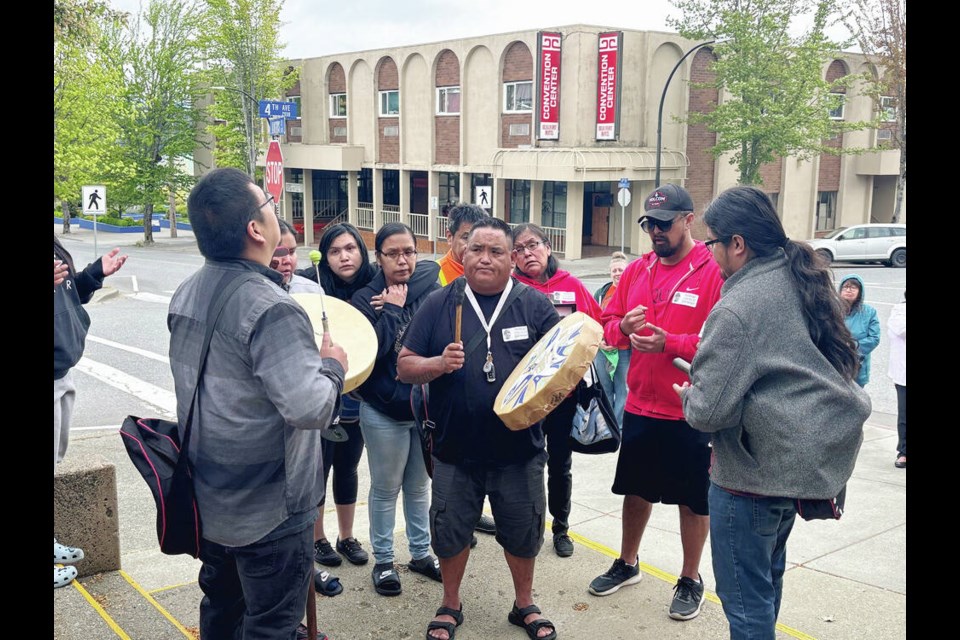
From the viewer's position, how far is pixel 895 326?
25.6 feet

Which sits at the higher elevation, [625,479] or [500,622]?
[625,479]

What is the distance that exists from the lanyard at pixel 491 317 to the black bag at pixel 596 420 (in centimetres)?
82

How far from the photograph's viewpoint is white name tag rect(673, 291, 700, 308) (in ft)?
14.0

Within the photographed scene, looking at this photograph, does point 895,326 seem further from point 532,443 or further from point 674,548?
point 532,443

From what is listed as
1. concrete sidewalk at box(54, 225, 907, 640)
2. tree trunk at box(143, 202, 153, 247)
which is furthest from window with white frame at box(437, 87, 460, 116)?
concrete sidewalk at box(54, 225, 907, 640)

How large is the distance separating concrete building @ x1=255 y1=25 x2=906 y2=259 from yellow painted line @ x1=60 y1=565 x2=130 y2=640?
20.6 metres

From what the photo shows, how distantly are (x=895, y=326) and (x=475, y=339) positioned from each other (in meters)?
5.41

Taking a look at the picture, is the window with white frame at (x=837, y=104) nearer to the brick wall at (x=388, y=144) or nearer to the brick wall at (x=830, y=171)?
the brick wall at (x=830, y=171)

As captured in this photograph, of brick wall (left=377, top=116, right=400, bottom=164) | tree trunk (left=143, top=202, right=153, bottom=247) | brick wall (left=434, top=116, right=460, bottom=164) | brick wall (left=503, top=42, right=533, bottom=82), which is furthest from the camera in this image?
tree trunk (left=143, top=202, right=153, bottom=247)

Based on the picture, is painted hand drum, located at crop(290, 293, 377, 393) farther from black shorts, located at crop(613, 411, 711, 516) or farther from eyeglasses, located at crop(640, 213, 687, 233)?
eyeglasses, located at crop(640, 213, 687, 233)
